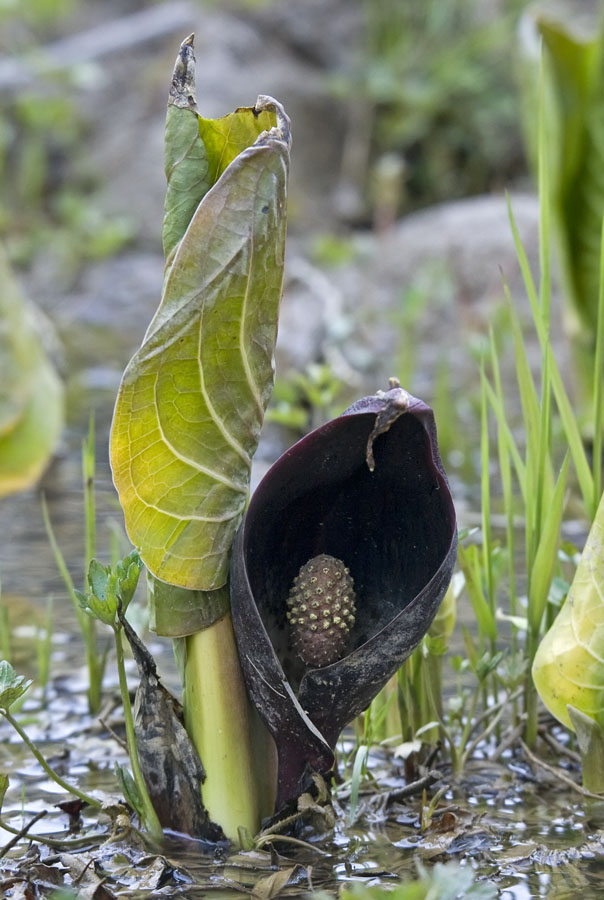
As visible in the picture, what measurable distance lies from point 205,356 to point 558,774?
0.61 m

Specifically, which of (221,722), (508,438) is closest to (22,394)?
(508,438)

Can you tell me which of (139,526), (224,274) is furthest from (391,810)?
(224,274)

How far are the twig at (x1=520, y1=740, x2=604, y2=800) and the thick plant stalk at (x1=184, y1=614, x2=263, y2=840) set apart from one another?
0.35 m

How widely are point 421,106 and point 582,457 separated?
16.9 ft

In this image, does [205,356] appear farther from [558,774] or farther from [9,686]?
[558,774]

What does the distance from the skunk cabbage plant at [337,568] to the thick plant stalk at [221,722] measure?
20mm

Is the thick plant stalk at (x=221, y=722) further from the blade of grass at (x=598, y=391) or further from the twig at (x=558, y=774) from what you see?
the blade of grass at (x=598, y=391)

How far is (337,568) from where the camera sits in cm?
97

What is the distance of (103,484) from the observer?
8.62 feet

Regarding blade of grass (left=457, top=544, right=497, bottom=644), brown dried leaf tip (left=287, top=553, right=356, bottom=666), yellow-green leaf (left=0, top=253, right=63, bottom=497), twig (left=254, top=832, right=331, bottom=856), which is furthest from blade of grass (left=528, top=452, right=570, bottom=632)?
yellow-green leaf (left=0, top=253, right=63, bottom=497)

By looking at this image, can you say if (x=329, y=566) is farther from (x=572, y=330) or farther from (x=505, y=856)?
(x=572, y=330)

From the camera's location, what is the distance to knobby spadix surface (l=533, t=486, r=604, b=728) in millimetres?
1078

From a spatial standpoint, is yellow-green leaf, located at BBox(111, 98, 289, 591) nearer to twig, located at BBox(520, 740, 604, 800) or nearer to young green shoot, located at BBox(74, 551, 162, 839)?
young green shoot, located at BBox(74, 551, 162, 839)

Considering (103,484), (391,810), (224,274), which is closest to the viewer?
(224,274)
